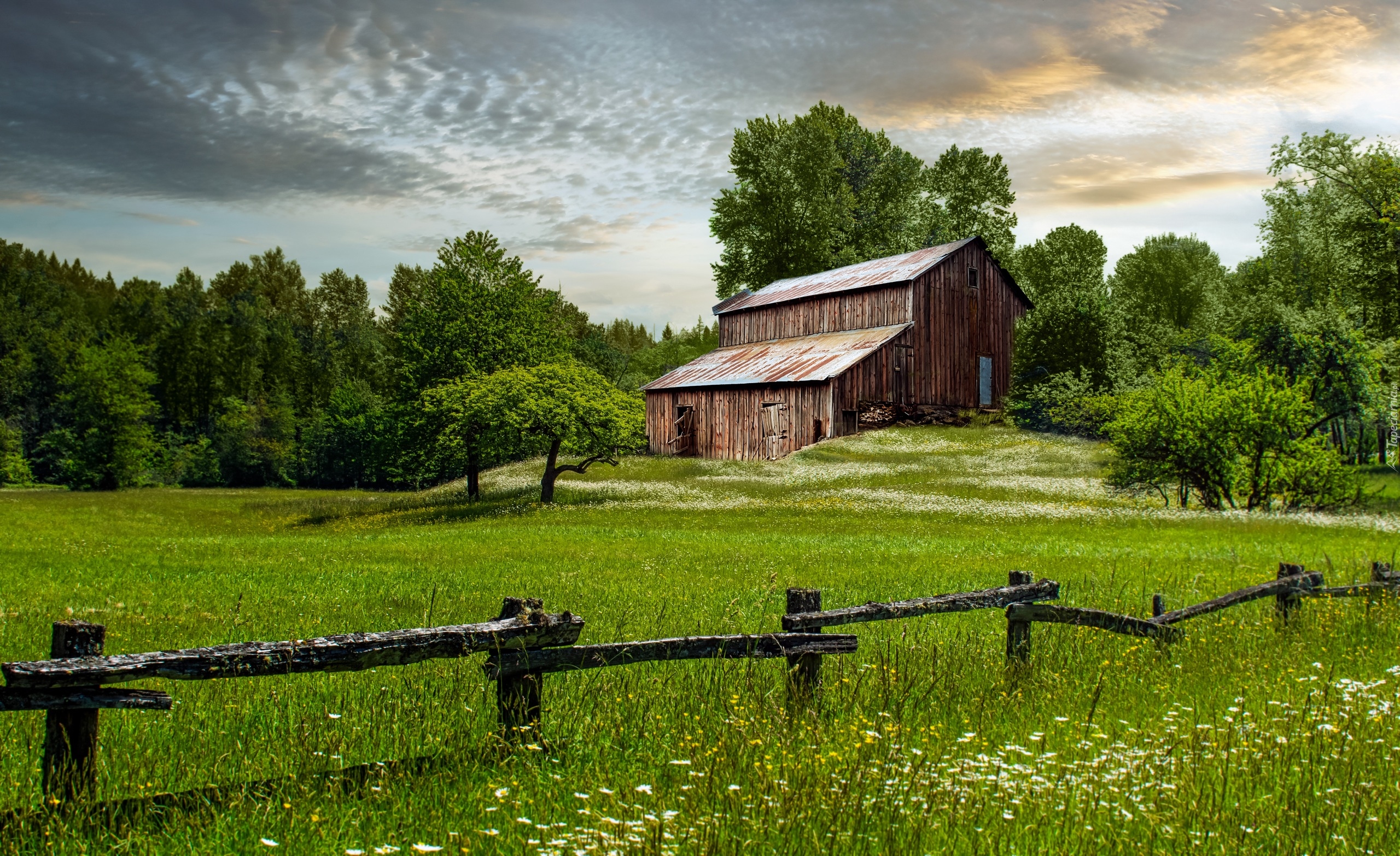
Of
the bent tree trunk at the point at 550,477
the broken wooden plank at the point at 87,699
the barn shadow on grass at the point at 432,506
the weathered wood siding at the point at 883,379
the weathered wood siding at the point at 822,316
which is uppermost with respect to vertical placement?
the weathered wood siding at the point at 822,316

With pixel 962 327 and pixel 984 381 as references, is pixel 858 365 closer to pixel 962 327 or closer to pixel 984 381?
pixel 962 327

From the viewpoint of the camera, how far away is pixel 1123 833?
15.3 feet

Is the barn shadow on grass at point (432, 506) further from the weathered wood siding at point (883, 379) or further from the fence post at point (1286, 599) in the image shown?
the fence post at point (1286, 599)

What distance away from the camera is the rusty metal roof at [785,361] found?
5175cm

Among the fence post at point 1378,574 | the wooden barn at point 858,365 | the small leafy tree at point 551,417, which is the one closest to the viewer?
the fence post at point 1378,574

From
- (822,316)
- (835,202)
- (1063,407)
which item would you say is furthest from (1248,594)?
(835,202)

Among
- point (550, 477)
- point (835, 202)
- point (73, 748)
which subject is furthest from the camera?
point (835, 202)

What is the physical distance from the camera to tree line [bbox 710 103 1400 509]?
31078 millimetres

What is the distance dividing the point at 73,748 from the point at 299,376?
11007 cm

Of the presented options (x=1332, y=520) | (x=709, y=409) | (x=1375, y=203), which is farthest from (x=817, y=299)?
(x=1332, y=520)

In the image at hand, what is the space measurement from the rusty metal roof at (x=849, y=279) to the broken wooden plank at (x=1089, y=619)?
4805cm

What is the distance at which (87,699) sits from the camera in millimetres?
4535

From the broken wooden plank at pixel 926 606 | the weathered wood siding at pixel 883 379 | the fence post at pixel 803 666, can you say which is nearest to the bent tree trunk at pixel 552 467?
the weathered wood siding at pixel 883 379

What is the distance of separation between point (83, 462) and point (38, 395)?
27.8 m
